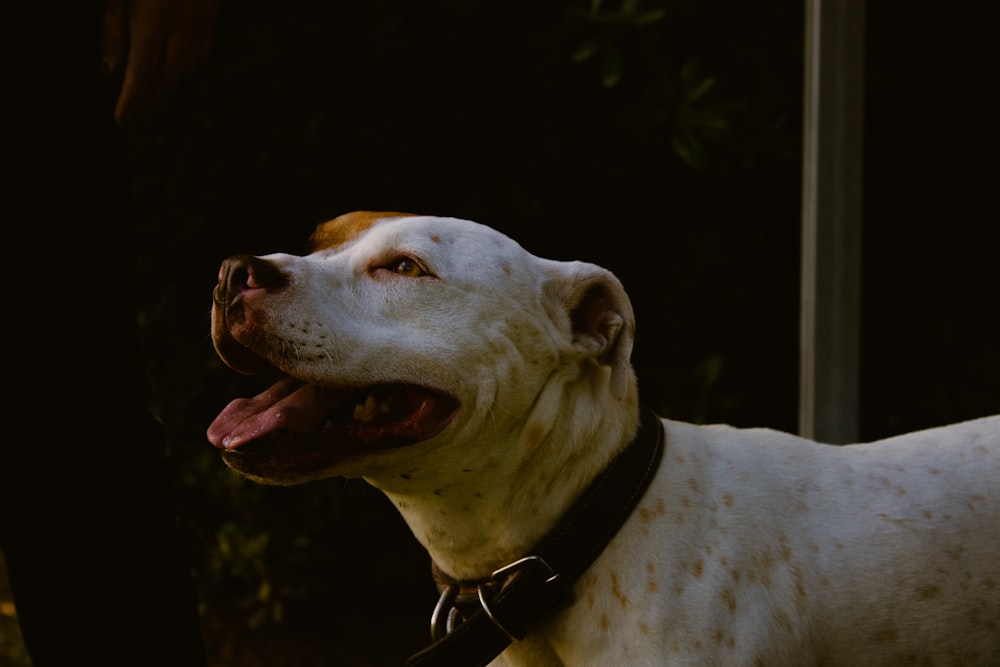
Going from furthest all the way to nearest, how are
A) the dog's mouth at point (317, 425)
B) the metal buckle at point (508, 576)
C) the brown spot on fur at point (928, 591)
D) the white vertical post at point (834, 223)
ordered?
1. the white vertical post at point (834, 223)
2. the brown spot on fur at point (928, 591)
3. the metal buckle at point (508, 576)
4. the dog's mouth at point (317, 425)

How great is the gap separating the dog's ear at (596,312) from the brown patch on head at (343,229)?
1.10 ft

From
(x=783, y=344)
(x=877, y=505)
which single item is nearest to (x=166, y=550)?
(x=877, y=505)

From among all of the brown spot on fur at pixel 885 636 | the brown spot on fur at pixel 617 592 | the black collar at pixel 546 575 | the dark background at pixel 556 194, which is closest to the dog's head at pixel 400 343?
the black collar at pixel 546 575

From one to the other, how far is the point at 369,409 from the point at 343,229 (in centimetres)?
43

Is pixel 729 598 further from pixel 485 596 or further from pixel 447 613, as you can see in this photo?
pixel 447 613

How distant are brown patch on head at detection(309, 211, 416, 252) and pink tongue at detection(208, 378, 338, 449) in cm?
34

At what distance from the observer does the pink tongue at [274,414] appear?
1949 millimetres

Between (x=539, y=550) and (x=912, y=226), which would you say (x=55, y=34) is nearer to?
(x=539, y=550)

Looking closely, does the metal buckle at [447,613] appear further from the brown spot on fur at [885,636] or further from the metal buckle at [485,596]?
the brown spot on fur at [885,636]

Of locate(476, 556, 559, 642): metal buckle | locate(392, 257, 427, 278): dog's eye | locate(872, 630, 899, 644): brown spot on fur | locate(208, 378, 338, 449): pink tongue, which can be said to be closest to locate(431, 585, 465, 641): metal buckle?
locate(476, 556, 559, 642): metal buckle

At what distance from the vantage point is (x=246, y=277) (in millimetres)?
1951

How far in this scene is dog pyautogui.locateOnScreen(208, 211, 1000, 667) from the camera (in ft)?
6.48

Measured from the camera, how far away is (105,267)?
2.07m

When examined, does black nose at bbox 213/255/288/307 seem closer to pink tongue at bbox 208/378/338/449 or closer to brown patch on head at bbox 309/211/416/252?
pink tongue at bbox 208/378/338/449
